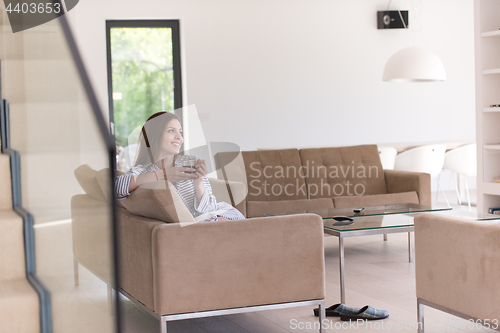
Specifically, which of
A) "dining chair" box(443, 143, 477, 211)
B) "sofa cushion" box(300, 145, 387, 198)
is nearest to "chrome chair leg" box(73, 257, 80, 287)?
"sofa cushion" box(300, 145, 387, 198)

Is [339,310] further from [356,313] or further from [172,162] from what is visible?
[172,162]

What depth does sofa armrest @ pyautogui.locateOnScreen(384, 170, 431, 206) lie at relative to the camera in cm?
456

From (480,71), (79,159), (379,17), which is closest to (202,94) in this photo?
(379,17)

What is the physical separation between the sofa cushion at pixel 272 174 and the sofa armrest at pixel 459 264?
2.36m

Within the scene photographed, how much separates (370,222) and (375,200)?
1.20 meters

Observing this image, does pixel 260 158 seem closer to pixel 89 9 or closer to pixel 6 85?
pixel 6 85

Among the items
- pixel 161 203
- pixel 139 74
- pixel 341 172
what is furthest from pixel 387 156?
pixel 161 203

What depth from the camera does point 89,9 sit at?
6965 mm

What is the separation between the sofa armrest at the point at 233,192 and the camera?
412cm

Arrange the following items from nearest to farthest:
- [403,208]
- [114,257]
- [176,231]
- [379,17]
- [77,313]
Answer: [114,257], [77,313], [176,231], [403,208], [379,17]

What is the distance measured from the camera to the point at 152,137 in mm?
2707

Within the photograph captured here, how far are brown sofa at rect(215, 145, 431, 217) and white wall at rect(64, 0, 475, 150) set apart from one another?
275 cm

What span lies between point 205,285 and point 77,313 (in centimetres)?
99

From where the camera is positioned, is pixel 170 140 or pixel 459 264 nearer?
pixel 459 264
